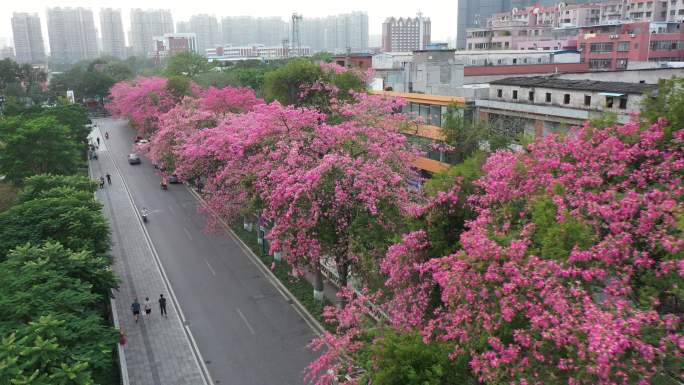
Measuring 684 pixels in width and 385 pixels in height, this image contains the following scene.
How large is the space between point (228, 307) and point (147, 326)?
3.18 m

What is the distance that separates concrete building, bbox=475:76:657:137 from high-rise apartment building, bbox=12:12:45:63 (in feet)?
673

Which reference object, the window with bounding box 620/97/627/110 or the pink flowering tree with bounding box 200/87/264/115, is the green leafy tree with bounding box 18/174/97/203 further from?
the window with bounding box 620/97/627/110

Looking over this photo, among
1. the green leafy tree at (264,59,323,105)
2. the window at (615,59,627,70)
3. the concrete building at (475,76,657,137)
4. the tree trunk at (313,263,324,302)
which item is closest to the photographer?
the tree trunk at (313,263,324,302)

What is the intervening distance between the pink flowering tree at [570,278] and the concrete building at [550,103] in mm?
16397

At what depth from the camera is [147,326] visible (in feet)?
67.1

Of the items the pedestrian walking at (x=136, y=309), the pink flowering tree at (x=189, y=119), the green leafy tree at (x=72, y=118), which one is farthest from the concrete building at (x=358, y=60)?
the pedestrian walking at (x=136, y=309)

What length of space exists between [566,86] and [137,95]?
41039 millimetres

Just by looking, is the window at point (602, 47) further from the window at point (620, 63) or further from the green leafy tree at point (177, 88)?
the green leafy tree at point (177, 88)

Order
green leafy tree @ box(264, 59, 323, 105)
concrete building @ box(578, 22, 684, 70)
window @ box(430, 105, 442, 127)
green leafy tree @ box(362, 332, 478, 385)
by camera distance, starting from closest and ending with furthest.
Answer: green leafy tree @ box(362, 332, 478, 385), window @ box(430, 105, 442, 127), green leafy tree @ box(264, 59, 323, 105), concrete building @ box(578, 22, 684, 70)

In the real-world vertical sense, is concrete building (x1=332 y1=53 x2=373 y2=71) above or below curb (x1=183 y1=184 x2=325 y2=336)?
above

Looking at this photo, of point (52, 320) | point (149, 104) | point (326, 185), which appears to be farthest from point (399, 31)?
point (52, 320)

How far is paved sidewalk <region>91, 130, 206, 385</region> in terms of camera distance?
1720 cm

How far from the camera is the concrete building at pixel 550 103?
27.2 m

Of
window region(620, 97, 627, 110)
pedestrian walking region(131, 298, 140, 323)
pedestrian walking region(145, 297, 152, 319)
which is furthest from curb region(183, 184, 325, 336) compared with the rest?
window region(620, 97, 627, 110)
